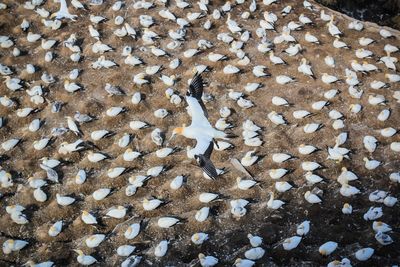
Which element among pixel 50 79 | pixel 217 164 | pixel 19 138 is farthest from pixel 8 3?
pixel 217 164

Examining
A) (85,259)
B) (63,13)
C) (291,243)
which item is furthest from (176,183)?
(63,13)

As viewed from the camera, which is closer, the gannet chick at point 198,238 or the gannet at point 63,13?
the gannet chick at point 198,238

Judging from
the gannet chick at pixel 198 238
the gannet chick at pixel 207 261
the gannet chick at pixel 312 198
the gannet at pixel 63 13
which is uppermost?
the gannet at pixel 63 13

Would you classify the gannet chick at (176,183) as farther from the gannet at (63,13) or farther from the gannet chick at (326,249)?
the gannet at (63,13)

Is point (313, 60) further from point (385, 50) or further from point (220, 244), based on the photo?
point (220, 244)

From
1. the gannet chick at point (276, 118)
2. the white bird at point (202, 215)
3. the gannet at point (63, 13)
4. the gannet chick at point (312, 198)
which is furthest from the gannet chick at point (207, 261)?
the gannet at point (63, 13)

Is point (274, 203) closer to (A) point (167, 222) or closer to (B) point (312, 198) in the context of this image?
(B) point (312, 198)

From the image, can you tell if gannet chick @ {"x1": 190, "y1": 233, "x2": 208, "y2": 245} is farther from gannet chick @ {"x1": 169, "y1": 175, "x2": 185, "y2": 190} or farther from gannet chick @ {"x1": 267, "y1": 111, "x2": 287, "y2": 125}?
gannet chick @ {"x1": 267, "y1": 111, "x2": 287, "y2": 125}

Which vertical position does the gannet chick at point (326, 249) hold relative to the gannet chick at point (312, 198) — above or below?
below
